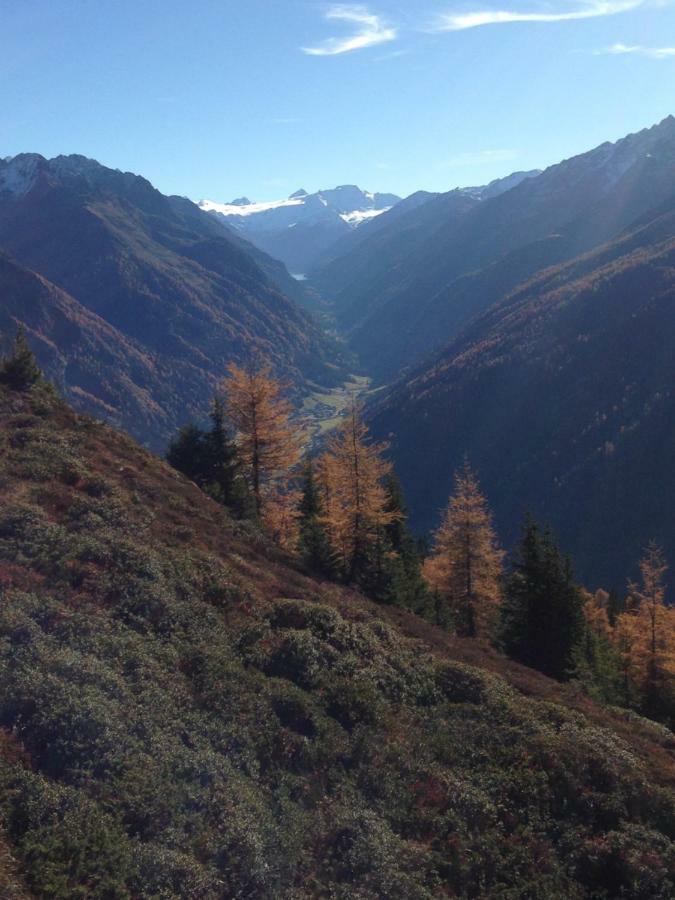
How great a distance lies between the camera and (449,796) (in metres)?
14.0

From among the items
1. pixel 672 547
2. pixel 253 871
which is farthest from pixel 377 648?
pixel 672 547

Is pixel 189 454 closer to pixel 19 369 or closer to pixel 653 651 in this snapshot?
pixel 19 369

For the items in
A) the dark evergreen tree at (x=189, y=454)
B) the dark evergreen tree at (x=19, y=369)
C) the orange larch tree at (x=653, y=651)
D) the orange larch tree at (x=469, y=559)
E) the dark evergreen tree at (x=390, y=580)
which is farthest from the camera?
the dark evergreen tree at (x=189, y=454)

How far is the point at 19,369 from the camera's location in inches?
1240

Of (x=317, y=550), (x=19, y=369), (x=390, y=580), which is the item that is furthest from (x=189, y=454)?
(x=390, y=580)

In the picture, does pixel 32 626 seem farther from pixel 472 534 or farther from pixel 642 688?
pixel 642 688

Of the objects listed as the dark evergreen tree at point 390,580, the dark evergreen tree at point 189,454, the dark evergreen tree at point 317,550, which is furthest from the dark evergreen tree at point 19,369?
the dark evergreen tree at point 390,580

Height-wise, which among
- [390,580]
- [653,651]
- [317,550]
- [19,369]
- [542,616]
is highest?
[19,369]

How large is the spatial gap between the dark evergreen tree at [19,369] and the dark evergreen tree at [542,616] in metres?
29.4

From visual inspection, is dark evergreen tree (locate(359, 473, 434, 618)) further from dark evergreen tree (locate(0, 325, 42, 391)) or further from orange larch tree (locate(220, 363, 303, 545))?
dark evergreen tree (locate(0, 325, 42, 391))

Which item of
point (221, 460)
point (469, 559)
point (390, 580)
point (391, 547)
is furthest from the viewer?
point (221, 460)

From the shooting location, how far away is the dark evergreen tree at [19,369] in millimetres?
31141

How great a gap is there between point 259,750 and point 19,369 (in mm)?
25456

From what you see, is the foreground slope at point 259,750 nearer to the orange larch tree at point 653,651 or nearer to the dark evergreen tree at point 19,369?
the dark evergreen tree at point 19,369
